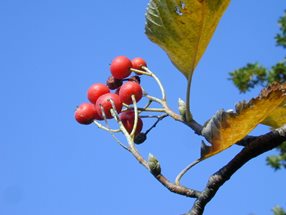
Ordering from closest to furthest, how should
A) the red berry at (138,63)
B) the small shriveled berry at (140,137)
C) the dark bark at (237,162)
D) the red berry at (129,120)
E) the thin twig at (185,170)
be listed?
the dark bark at (237,162) < the thin twig at (185,170) < the red berry at (129,120) < the small shriveled berry at (140,137) < the red berry at (138,63)

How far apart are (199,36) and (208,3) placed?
0.08m

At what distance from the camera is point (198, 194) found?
100 centimetres

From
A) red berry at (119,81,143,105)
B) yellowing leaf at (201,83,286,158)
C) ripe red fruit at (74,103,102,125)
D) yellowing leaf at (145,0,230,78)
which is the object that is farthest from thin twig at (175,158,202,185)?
ripe red fruit at (74,103,102,125)

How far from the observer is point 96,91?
62.5 inches

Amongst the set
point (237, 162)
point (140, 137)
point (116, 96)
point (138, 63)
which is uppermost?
point (138, 63)

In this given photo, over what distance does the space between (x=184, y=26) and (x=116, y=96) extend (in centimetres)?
36

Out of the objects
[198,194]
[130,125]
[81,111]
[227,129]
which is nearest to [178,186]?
[198,194]

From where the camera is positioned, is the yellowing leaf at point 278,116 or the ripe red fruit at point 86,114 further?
the ripe red fruit at point 86,114

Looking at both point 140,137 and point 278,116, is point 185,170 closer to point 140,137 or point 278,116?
point 278,116

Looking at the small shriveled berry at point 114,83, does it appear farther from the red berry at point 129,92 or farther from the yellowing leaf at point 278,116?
the yellowing leaf at point 278,116

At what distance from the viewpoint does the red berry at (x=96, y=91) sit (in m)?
1.59

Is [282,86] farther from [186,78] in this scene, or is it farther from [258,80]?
[258,80]

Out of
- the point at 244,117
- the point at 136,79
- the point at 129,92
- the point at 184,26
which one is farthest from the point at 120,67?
the point at 244,117

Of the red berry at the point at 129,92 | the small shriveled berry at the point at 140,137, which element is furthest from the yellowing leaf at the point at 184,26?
the small shriveled berry at the point at 140,137
